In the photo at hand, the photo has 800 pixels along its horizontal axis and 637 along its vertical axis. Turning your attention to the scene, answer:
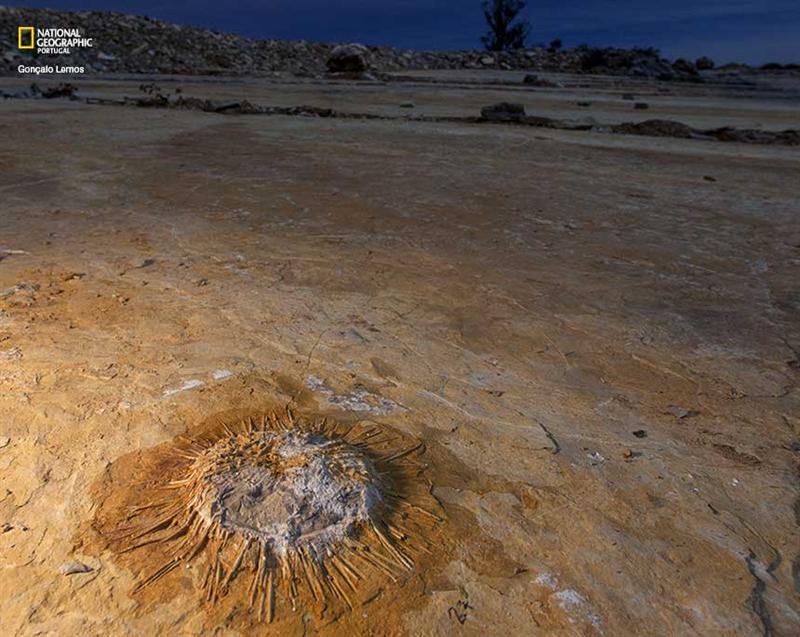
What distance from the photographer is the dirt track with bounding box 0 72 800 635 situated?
4.10 ft

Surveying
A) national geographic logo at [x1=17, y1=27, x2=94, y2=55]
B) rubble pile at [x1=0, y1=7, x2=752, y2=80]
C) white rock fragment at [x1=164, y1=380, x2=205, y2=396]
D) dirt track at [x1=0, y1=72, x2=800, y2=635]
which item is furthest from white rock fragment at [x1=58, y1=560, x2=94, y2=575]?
national geographic logo at [x1=17, y1=27, x2=94, y2=55]

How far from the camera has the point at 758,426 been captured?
1.83 meters

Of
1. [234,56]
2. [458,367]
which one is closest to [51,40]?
[234,56]

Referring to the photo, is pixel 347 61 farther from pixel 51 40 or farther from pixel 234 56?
pixel 51 40

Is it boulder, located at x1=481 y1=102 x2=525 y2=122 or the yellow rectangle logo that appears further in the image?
the yellow rectangle logo

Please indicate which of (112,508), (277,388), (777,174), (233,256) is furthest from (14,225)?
(777,174)

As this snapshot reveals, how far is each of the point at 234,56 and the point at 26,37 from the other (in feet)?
18.6

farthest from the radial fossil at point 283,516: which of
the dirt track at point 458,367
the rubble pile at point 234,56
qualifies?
the rubble pile at point 234,56

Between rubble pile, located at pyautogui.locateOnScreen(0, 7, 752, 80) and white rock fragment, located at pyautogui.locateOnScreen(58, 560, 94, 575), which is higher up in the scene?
rubble pile, located at pyautogui.locateOnScreen(0, 7, 752, 80)

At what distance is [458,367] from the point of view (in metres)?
2.07

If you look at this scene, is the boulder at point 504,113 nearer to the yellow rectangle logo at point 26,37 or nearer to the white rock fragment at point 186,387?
the white rock fragment at point 186,387

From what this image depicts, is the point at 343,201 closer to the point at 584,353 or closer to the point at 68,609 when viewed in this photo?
the point at 584,353

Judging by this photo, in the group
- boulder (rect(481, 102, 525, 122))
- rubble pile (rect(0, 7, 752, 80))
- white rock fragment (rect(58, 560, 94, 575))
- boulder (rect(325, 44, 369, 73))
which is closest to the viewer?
white rock fragment (rect(58, 560, 94, 575))

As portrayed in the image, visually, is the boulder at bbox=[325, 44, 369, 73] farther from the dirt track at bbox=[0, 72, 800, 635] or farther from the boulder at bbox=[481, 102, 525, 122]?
the dirt track at bbox=[0, 72, 800, 635]
